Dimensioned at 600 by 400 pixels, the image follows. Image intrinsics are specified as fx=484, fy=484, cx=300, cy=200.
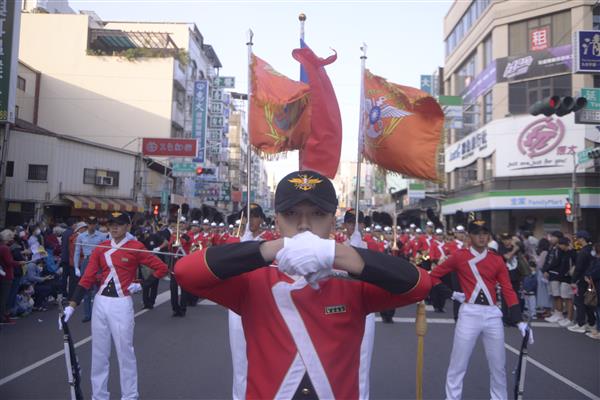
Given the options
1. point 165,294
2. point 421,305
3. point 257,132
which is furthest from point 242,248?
point 165,294

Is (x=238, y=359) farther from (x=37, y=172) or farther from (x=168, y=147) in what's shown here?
(x=168, y=147)

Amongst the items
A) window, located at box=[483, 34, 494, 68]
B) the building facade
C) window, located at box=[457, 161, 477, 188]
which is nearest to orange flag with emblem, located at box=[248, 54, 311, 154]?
the building facade

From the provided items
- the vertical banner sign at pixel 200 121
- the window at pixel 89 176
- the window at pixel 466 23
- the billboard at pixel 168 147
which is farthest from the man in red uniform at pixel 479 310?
the vertical banner sign at pixel 200 121

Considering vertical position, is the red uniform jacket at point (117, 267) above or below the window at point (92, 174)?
below

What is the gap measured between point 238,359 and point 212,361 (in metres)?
2.15

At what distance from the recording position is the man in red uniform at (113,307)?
502 centimetres

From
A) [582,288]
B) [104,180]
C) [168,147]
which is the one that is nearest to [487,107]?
[168,147]

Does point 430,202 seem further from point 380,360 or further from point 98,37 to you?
point 380,360

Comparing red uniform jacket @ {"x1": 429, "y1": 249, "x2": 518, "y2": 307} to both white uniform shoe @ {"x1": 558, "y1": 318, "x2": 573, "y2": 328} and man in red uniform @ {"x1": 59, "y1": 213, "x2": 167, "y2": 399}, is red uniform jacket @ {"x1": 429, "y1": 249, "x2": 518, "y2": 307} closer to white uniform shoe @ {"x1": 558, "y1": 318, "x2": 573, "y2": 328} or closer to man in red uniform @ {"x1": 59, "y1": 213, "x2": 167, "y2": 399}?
man in red uniform @ {"x1": 59, "y1": 213, "x2": 167, "y2": 399}

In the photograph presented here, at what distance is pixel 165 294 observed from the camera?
13539 millimetres

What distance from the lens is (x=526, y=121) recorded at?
26047 millimetres

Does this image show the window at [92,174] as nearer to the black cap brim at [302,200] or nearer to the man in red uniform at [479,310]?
the man in red uniform at [479,310]

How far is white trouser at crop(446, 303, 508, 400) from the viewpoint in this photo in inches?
204

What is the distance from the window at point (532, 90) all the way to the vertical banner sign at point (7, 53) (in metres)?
23.9
